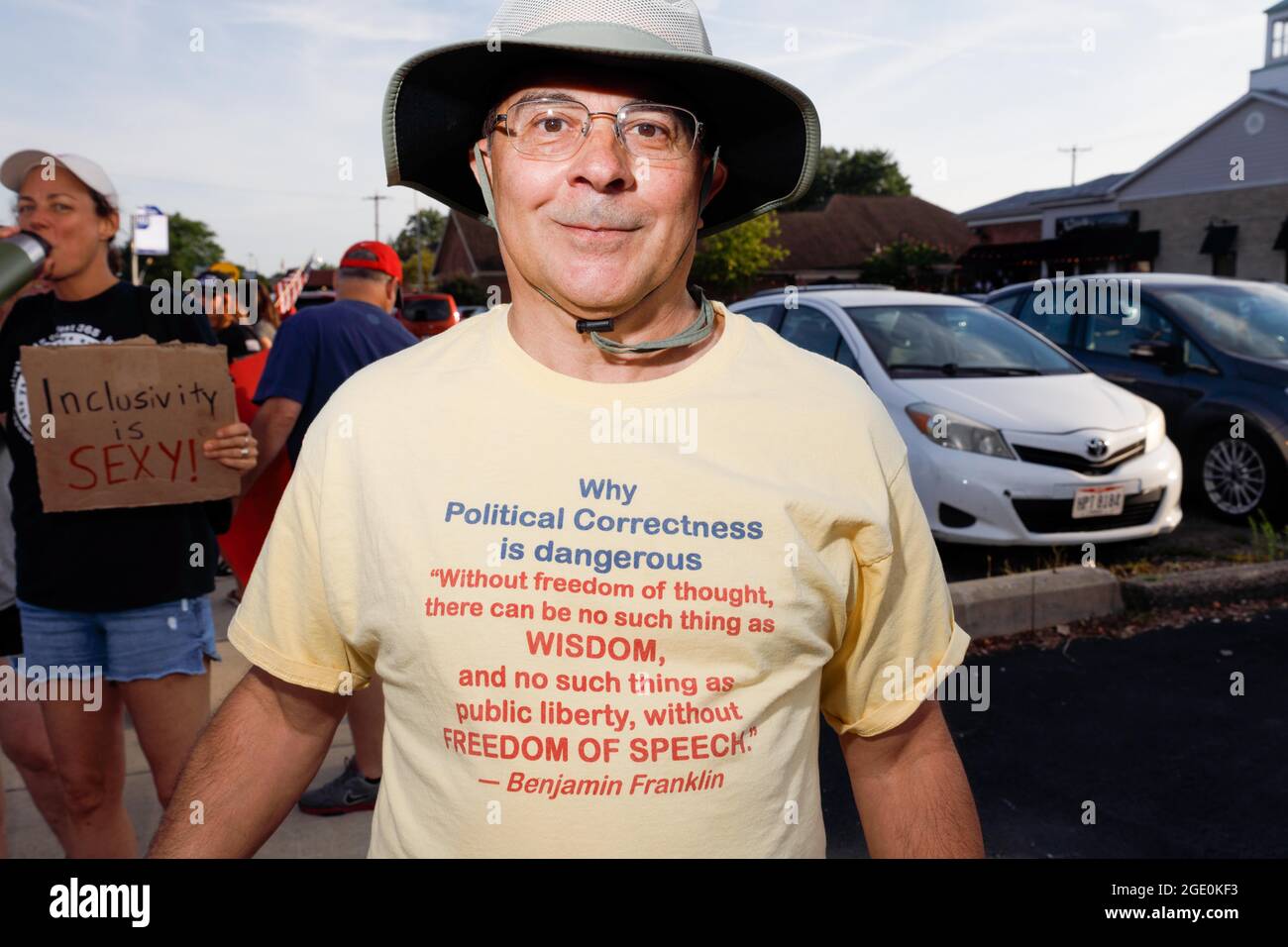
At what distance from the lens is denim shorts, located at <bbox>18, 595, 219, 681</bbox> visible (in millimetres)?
3156

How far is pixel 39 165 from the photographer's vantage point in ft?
10.6

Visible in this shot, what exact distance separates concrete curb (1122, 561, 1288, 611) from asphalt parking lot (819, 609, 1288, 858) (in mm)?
Answer: 391

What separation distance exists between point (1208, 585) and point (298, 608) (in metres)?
6.46

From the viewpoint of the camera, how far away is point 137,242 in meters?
15.9

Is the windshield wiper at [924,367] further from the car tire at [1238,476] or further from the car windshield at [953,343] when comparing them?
the car tire at [1238,476]

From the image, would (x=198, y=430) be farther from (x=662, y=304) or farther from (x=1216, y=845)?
(x=1216, y=845)

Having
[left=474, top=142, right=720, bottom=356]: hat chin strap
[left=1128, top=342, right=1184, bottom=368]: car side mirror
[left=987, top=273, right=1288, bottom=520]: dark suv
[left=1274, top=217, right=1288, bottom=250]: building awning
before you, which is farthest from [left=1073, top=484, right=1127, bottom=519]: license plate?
[left=1274, top=217, right=1288, bottom=250]: building awning

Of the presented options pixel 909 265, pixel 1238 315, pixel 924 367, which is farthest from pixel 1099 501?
pixel 909 265

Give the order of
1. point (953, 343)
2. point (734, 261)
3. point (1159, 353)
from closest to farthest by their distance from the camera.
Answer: point (953, 343) → point (1159, 353) → point (734, 261)

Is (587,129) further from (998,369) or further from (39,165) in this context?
(998,369)

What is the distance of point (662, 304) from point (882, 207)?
66361 mm

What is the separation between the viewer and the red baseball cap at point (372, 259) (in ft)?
16.0

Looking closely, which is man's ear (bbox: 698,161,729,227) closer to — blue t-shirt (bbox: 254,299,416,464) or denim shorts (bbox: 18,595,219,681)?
denim shorts (bbox: 18,595,219,681)
